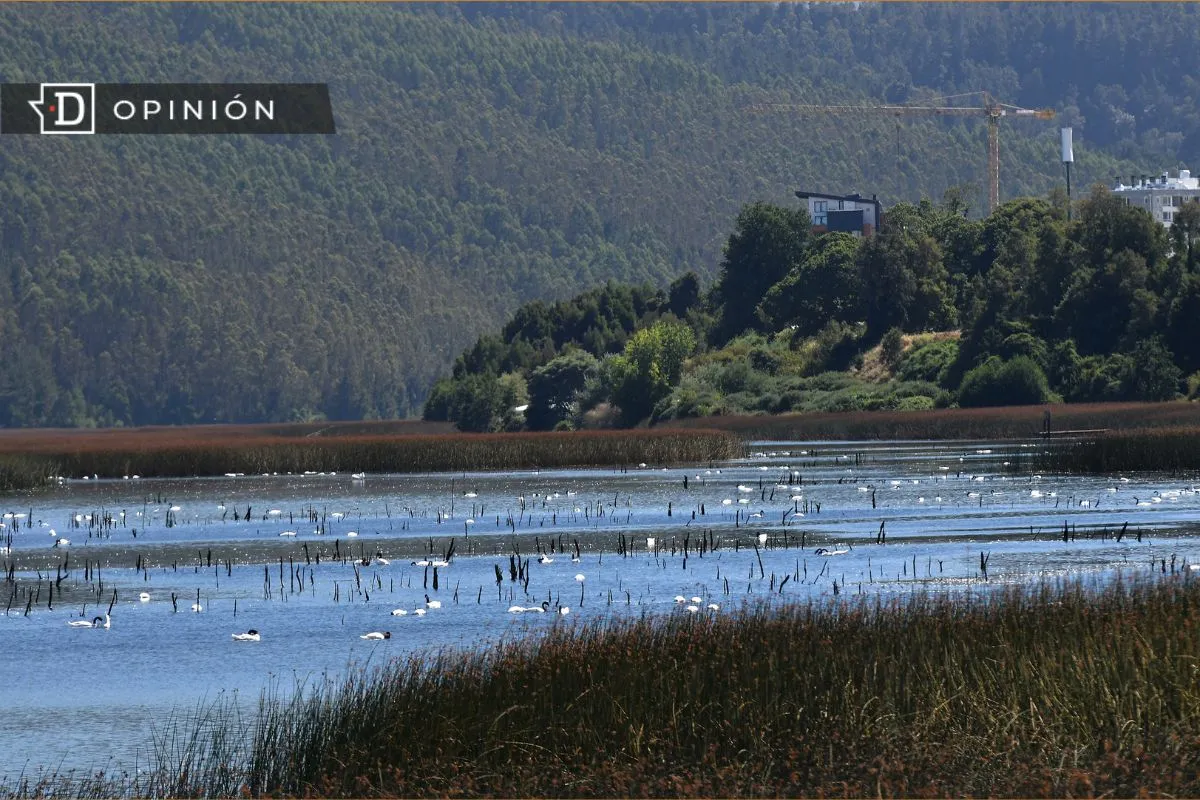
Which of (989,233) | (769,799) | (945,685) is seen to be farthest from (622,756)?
(989,233)

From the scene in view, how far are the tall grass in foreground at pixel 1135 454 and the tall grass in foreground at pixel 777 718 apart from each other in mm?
41225

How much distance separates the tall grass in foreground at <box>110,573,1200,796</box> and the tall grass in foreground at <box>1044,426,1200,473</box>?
135 feet

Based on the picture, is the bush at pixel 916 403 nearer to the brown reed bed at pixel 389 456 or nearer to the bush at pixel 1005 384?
the bush at pixel 1005 384

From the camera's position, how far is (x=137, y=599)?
36.0m

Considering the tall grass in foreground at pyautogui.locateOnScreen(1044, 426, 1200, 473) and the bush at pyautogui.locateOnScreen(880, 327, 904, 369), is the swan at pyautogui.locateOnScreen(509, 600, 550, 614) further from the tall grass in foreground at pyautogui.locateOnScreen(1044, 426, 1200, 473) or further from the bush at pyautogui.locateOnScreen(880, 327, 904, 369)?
the bush at pyautogui.locateOnScreen(880, 327, 904, 369)

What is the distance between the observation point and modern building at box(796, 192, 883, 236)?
170m

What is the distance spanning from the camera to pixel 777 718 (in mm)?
19250

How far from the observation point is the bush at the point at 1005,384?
107250 millimetres

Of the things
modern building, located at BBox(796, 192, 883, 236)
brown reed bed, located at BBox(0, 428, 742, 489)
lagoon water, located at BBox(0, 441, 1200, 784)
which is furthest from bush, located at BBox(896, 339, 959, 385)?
lagoon water, located at BBox(0, 441, 1200, 784)

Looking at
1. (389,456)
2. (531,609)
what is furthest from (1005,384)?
(531,609)

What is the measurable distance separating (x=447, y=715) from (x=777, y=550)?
22.4 metres

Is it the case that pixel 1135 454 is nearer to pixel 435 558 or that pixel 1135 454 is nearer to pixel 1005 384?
pixel 435 558

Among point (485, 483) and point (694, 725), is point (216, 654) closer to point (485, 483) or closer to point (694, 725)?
point (694, 725)

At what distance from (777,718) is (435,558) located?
22659 millimetres
